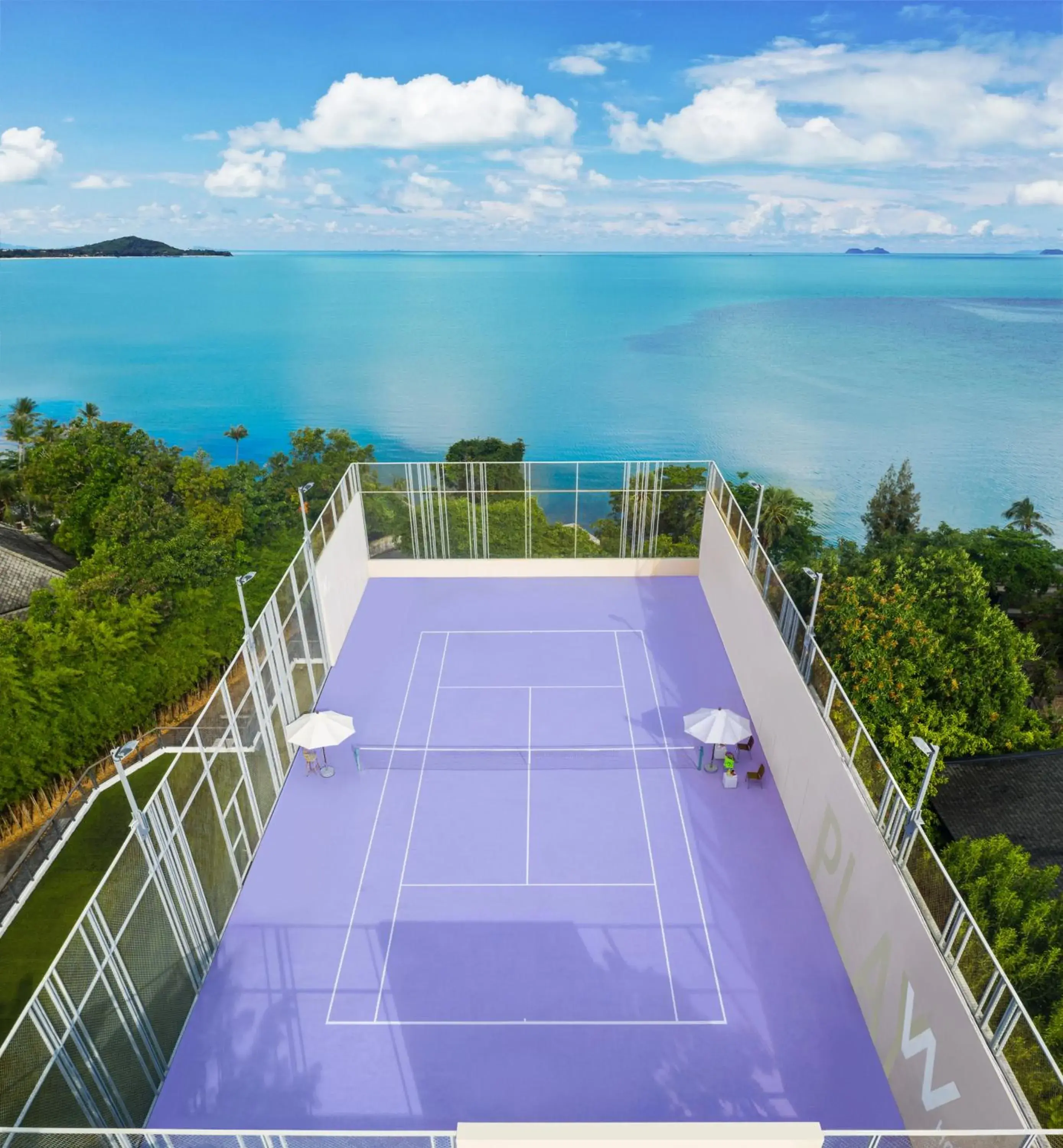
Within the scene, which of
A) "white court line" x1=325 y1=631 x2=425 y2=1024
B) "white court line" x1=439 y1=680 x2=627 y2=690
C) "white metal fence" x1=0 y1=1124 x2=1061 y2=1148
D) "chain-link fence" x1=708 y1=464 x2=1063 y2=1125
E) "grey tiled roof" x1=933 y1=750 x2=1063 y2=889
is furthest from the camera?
"grey tiled roof" x1=933 y1=750 x2=1063 y2=889

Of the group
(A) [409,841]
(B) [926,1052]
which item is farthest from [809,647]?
(A) [409,841]

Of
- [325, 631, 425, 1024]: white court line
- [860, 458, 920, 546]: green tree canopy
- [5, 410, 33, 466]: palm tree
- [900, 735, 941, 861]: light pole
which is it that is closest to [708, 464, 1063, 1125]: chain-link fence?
[900, 735, 941, 861]: light pole

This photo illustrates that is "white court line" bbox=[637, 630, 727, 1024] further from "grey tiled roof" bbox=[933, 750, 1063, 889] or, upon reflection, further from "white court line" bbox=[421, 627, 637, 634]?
"grey tiled roof" bbox=[933, 750, 1063, 889]

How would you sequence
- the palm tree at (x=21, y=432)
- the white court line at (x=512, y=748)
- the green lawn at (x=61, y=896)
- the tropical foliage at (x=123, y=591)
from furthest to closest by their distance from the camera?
the palm tree at (x=21, y=432) → the tropical foliage at (x=123, y=591) → the green lawn at (x=61, y=896) → the white court line at (x=512, y=748)

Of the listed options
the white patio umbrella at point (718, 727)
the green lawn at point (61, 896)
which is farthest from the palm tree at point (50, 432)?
the white patio umbrella at point (718, 727)

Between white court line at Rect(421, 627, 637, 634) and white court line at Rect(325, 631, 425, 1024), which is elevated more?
white court line at Rect(325, 631, 425, 1024)

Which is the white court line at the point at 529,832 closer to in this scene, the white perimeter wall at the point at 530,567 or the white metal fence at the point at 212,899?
the white metal fence at the point at 212,899

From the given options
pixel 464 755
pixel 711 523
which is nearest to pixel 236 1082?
pixel 464 755
